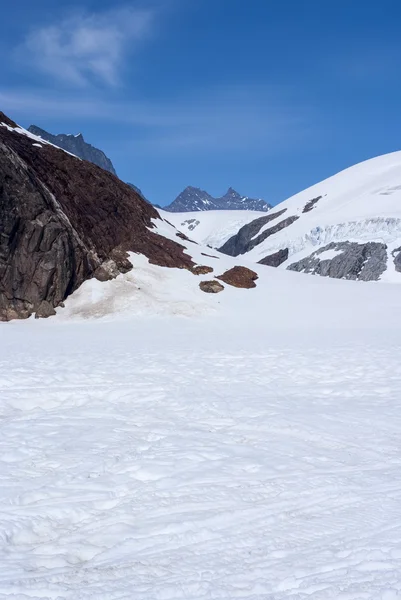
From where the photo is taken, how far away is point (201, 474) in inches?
293

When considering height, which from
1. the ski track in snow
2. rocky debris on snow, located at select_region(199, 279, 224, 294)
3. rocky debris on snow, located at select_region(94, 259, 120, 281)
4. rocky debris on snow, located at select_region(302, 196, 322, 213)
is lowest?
the ski track in snow

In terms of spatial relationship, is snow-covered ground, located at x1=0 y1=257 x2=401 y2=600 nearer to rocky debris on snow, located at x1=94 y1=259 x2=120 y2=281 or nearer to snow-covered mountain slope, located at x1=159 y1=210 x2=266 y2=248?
rocky debris on snow, located at x1=94 y1=259 x2=120 y2=281

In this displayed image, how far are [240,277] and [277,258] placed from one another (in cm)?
6811

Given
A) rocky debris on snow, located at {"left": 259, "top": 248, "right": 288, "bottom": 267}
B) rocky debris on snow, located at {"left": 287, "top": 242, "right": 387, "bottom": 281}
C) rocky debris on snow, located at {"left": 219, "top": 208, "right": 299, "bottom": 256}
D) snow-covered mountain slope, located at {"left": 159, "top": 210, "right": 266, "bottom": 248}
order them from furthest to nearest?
1. snow-covered mountain slope, located at {"left": 159, "top": 210, "right": 266, "bottom": 248}
2. rocky debris on snow, located at {"left": 219, "top": 208, "right": 299, "bottom": 256}
3. rocky debris on snow, located at {"left": 259, "top": 248, "right": 288, "bottom": 267}
4. rocky debris on snow, located at {"left": 287, "top": 242, "right": 387, "bottom": 281}

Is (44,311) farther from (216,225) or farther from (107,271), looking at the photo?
(216,225)

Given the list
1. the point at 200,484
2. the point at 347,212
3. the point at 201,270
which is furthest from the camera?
the point at 347,212

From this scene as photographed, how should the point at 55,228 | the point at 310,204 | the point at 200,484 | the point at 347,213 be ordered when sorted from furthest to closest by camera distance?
the point at 310,204, the point at 347,213, the point at 55,228, the point at 200,484

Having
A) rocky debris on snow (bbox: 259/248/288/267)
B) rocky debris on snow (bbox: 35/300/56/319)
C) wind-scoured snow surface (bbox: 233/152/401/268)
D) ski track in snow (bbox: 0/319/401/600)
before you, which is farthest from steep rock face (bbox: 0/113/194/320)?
rocky debris on snow (bbox: 259/248/288/267)

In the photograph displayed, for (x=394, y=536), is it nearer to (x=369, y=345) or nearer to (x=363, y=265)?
(x=369, y=345)

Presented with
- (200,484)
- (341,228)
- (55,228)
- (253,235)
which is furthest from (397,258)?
(200,484)

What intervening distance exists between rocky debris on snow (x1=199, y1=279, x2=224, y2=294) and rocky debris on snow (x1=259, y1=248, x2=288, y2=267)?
223 feet

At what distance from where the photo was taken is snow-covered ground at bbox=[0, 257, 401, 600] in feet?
16.2

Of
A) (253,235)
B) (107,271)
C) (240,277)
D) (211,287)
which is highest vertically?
(253,235)

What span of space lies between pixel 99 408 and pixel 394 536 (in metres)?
7.22
